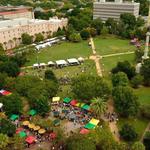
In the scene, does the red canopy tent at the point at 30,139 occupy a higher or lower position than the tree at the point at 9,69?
lower

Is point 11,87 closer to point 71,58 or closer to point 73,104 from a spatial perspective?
point 73,104

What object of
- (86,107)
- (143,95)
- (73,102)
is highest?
(86,107)

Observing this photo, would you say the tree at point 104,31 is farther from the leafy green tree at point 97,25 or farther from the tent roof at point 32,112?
the tent roof at point 32,112

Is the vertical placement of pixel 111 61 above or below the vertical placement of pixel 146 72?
below

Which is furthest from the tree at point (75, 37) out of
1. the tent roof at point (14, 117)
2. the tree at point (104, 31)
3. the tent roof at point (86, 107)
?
the tent roof at point (14, 117)

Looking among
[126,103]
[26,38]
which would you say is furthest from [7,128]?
[26,38]

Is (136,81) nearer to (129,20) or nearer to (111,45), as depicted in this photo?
(111,45)
